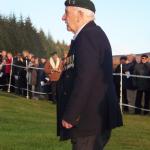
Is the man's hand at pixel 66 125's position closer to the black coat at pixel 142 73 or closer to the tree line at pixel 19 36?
the black coat at pixel 142 73

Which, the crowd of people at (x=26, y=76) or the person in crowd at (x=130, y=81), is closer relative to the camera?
the person in crowd at (x=130, y=81)

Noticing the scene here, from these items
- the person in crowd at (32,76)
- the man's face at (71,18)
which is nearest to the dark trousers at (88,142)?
the man's face at (71,18)

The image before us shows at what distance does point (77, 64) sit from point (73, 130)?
0.58m

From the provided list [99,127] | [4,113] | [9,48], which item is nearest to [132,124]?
[4,113]

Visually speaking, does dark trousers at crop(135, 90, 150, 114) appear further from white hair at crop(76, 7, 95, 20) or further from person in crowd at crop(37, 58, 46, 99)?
white hair at crop(76, 7, 95, 20)

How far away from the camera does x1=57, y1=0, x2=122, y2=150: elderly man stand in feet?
17.5

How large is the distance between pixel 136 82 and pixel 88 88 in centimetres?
1367

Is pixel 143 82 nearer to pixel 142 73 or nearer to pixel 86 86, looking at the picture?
pixel 142 73

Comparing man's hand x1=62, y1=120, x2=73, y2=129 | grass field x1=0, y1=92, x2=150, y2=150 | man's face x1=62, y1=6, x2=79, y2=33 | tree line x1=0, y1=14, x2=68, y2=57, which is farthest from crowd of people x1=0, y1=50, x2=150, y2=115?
tree line x1=0, y1=14, x2=68, y2=57

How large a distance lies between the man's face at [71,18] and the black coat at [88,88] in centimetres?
11

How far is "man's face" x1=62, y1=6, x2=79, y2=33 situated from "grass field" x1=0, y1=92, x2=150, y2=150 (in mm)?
5235

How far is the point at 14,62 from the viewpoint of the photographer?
83.9 ft

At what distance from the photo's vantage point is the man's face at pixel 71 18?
5.59 m

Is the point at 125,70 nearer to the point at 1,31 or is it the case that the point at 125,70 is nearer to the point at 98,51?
the point at 98,51
